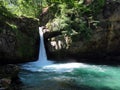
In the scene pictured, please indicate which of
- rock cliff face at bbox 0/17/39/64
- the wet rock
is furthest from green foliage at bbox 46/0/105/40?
the wet rock

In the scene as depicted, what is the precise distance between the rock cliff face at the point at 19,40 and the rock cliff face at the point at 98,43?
2.18 m

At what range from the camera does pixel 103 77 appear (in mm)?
21969

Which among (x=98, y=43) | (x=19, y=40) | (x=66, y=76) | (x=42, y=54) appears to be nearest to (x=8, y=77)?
(x=66, y=76)

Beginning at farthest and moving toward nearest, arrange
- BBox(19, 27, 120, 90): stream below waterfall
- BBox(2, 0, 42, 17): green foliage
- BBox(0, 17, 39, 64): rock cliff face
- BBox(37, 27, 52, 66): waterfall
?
1. BBox(2, 0, 42, 17): green foliage
2. BBox(37, 27, 52, 66): waterfall
3. BBox(0, 17, 39, 64): rock cliff face
4. BBox(19, 27, 120, 90): stream below waterfall

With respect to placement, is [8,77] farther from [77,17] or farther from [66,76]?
[77,17]

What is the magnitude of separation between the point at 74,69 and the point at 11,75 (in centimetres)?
869

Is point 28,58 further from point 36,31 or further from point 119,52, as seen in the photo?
point 119,52

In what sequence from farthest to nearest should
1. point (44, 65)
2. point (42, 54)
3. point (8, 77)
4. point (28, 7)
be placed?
point (28, 7) < point (42, 54) < point (44, 65) < point (8, 77)

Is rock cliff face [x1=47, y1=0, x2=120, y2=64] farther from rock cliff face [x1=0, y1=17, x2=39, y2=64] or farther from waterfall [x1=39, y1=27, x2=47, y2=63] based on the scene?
rock cliff face [x1=0, y1=17, x2=39, y2=64]

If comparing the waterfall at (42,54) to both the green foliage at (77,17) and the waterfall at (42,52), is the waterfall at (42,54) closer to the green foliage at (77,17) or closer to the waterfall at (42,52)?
the waterfall at (42,52)

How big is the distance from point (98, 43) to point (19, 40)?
9.69m

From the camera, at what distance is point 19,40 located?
2683cm

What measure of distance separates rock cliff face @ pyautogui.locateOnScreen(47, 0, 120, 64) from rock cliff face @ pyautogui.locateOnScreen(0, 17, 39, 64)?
7.14 feet

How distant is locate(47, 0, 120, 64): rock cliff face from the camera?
2925 centimetres
